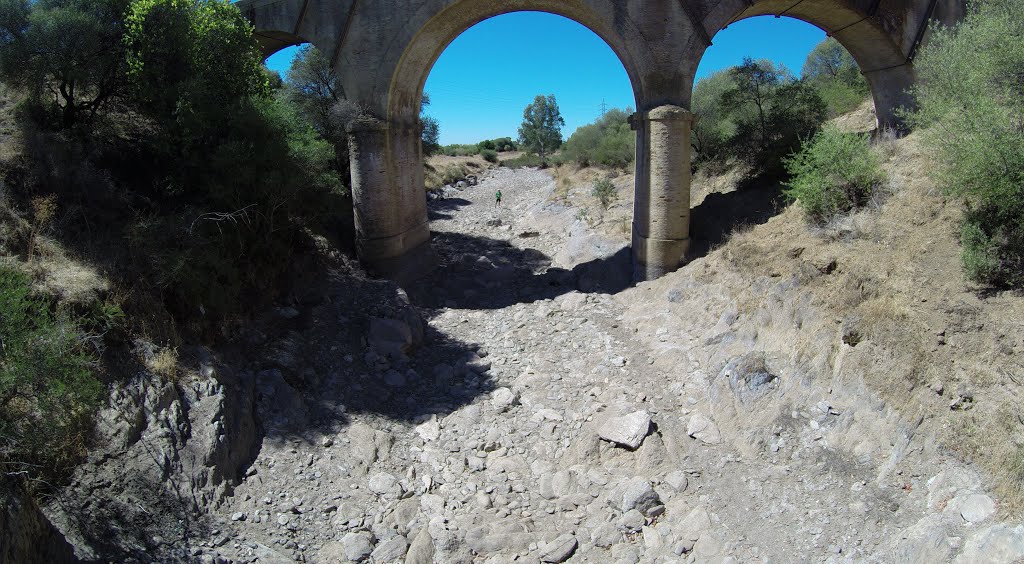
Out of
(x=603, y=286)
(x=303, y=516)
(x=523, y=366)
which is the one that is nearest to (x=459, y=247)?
(x=603, y=286)

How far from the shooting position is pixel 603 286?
11.9m

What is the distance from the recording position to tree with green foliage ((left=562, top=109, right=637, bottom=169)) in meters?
22.6

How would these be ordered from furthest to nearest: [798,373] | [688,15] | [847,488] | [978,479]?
[688,15], [798,373], [847,488], [978,479]

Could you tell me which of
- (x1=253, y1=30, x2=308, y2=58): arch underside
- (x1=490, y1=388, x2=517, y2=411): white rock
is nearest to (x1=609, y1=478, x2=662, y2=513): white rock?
(x1=490, y1=388, x2=517, y2=411): white rock

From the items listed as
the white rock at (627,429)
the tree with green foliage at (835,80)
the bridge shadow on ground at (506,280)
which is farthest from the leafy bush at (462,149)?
the white rock at (627,429)

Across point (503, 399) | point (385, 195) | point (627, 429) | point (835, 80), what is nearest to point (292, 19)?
point (385, 195)

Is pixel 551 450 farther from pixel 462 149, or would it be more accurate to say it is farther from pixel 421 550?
pixel 462 149

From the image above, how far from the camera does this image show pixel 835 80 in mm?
18422

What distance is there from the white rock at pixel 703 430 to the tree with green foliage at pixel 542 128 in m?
43.3

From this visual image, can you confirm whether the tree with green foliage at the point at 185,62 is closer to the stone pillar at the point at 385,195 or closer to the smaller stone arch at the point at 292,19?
the smaller stone arch at the point at 292,19

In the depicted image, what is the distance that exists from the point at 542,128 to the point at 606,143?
88.2 feet

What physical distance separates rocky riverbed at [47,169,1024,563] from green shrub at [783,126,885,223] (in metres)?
1.54

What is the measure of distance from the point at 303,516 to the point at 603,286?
7.40 meters

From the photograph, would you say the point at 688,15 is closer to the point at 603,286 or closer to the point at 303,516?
the point at 603,286
